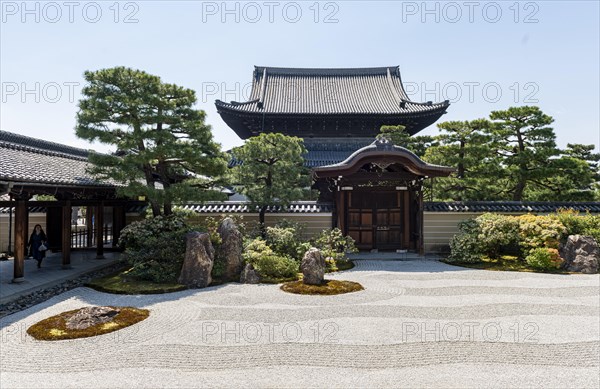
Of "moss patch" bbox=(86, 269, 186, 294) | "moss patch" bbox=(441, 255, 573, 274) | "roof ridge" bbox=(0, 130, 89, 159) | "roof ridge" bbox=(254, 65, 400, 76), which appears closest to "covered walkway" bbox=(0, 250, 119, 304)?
"moss patch" bbox=(86, 269, 186, 294)

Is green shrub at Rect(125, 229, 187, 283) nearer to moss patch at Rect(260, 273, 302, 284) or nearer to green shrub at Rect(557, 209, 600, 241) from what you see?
moss patch at Rect(260, 273, 302, 284)

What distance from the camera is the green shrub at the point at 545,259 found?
1205cm

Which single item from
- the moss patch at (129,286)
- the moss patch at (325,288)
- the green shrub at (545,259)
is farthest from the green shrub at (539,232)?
the moss patch at (129,286)

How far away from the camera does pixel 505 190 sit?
17969mm

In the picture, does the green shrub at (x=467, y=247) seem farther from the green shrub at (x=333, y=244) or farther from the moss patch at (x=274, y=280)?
the moss patch at (x=274, y=280)

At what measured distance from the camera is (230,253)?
1085 centimetres

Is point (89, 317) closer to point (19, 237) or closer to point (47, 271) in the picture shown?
point (19, 237)

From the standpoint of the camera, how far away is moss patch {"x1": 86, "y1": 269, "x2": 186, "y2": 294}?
9297mm

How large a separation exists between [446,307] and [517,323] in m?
1.41

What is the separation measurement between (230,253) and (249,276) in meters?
0.97

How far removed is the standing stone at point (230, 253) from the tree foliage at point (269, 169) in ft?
8.38

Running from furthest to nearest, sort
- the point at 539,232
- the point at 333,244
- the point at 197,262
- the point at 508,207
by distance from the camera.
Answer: the point at 508,207 < the point at 333,244 < the point at 539,232 < the point at 197,262

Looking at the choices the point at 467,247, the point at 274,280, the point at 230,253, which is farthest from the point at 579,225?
the point at 230,253

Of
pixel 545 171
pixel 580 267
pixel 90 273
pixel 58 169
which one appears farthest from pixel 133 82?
pixel 545 171
